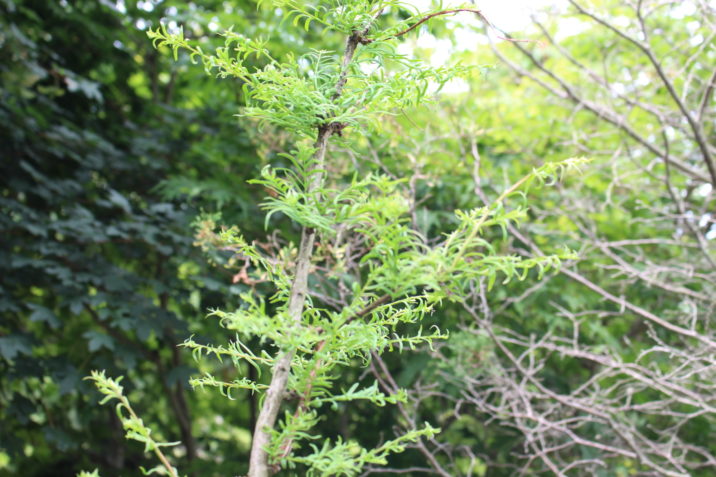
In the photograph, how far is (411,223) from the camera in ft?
10.6

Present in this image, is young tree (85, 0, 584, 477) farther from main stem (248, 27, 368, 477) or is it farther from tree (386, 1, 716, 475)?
tree (386, 1, 716, 475)

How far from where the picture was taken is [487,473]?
3.90m

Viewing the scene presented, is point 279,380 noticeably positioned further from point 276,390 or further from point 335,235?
point 335,235

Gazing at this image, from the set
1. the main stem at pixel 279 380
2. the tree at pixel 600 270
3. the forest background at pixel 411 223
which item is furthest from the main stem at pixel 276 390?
the tree at pixel 600 270

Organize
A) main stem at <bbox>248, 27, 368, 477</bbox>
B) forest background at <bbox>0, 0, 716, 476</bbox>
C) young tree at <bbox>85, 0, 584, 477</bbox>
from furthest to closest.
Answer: forest background at <bbox>0, 0, 716, 476</bbox>
main stem at <bbox>248, 27, 368, 477</bbox>
young tree at <bbox>85, 0, 584, 477</bbox>

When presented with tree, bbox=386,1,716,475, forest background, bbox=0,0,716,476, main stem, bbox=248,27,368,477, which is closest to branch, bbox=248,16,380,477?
main stem, bbox=248,27,368,477

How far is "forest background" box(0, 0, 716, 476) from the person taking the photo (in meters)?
3.20

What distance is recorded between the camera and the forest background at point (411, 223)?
10.5 feet

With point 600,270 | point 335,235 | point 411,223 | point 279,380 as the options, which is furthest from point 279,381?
point 600,270

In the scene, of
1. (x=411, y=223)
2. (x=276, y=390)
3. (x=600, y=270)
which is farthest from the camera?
(x=600, y=270)

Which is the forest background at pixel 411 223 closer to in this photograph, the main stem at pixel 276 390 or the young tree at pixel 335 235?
the young tree at pixel 335 235

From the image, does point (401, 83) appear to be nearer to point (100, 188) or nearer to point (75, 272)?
point (75, 272)

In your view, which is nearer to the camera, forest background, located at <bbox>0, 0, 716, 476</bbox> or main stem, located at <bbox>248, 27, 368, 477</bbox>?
main stem, located at <bbox>248, 27, 368, 477</bbox>

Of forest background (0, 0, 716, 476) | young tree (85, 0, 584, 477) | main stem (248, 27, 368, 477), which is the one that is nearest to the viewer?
young tree (85, 0, 584, 477)
